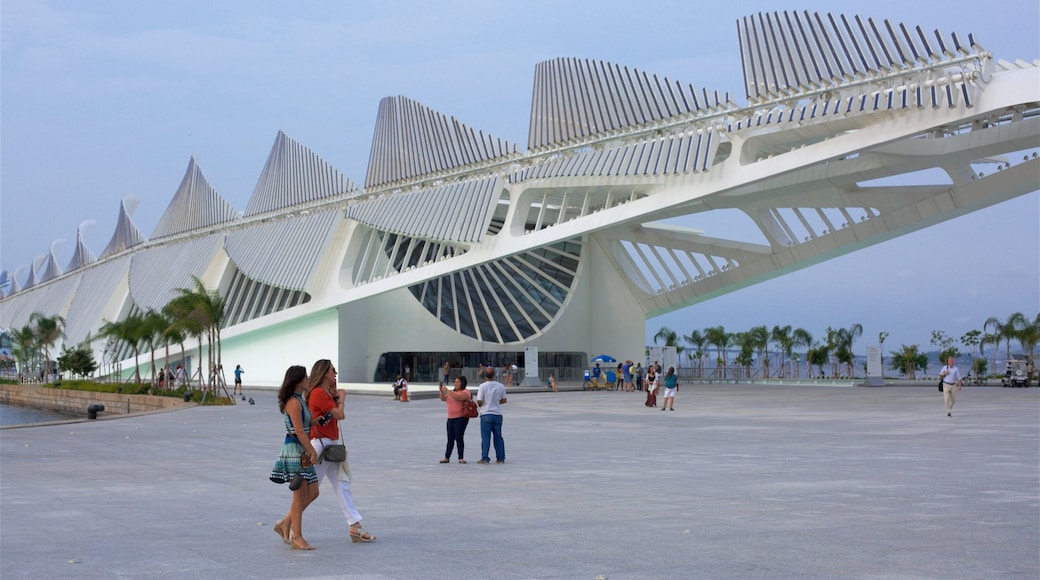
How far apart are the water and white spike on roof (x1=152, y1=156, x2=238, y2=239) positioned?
10862 mm

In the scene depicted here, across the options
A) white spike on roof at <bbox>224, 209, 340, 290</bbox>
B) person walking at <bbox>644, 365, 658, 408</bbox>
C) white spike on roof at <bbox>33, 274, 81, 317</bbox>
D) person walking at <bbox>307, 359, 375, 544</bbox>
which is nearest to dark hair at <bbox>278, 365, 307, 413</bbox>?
person walking at <bbox>307, 359, 375, 544</bbox>

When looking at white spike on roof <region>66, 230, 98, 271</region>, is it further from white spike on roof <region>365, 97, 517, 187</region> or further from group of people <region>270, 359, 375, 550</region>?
group of people <region>270, 359, 375, 550</region>

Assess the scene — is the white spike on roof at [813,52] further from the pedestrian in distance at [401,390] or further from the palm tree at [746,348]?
the palm tree at [746,348]

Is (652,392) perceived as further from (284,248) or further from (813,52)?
(284,248)

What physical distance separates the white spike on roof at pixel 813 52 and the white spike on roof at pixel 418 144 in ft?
31.3

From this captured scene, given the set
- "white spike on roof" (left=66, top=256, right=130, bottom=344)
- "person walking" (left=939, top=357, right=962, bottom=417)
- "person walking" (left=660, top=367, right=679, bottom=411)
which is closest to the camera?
"person walking" (left=939, top=357, right=962, bottom=417)

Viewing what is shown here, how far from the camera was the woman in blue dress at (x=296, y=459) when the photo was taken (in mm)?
7070

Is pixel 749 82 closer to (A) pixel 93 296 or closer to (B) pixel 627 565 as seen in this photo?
(B) pixel 627 565

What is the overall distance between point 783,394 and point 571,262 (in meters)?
14.5

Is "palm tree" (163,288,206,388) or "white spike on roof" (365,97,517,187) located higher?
"white spike on roof" (365,97,517,187)

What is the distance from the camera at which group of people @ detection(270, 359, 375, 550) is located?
7105 mm

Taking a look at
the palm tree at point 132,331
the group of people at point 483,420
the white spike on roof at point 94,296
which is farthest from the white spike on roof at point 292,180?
the group of people at point 483,420

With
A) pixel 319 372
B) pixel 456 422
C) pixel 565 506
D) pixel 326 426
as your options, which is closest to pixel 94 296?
pixel 456 422

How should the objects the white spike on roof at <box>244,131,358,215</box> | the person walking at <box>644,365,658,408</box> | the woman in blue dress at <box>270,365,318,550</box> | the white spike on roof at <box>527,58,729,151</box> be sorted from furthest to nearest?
the white spike on roof at <box>244,131,358,215</box>, the white spike on roof at <box>527,58,729,151</box>, the person walking at <box>644,365,658,408</box>, the woman in blue dress at <box>270,365,318,550</box>
